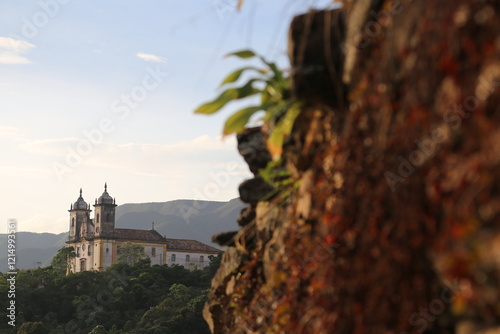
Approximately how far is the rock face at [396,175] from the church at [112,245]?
100128 mm

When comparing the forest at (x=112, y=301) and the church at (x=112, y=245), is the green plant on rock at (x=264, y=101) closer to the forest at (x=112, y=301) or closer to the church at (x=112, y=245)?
the forest at (x=112, y=301)

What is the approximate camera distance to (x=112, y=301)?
57.7 metres

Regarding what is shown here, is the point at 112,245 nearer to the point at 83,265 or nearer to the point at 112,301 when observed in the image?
the point at 83,265

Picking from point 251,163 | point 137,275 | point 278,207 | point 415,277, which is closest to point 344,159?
point 415,277

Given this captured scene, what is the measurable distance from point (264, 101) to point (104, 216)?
106922 millimetres

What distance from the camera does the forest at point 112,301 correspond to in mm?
50812

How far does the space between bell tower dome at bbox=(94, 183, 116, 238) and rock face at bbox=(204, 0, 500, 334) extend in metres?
104

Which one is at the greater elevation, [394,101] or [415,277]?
[394,101]

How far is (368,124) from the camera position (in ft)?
8.71

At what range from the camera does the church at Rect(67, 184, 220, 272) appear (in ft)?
343

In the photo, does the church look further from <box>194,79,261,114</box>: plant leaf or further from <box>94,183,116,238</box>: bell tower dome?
<box>194,79,261,114</box>: plant leaf

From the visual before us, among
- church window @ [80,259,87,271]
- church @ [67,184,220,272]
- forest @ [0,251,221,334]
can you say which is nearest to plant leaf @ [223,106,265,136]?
forest @ [0,251,221,334]

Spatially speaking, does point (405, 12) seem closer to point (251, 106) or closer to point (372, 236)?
point (372, 236)

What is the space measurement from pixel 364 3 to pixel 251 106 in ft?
2.72
